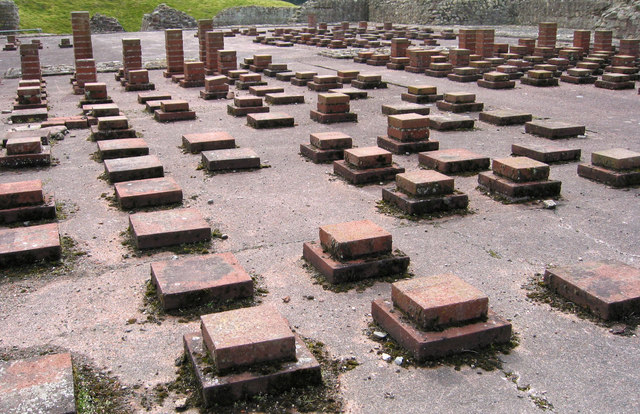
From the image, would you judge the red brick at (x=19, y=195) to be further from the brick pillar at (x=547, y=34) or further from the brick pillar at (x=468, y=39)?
the brick pillar at (x=547, y=34)

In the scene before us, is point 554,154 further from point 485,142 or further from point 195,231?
point 195,231

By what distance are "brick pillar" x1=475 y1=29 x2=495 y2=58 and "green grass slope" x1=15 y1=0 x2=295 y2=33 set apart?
28.2 m

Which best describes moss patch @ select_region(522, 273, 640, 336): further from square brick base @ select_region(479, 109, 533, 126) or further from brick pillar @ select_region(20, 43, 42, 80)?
brick pillar @ select_region(20, 43, 42, 80)

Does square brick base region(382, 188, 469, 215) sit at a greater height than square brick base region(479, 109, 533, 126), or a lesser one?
lesser

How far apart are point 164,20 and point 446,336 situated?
113ft

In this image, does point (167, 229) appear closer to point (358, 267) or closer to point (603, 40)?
point (358, 267)

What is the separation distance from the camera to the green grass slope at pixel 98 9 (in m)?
39.0

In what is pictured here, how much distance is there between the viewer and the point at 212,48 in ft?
48.9

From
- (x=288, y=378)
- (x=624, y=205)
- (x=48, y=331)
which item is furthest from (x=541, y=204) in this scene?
(x=48, y=331)

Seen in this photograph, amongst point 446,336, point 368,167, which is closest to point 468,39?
point 368,167

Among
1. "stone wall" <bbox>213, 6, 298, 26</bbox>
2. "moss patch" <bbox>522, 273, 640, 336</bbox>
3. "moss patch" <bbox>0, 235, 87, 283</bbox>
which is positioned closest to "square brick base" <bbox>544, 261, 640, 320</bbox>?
"moss patch" <bbox>522, 273, 640, 336</bbox>

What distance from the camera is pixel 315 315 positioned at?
11.9ft

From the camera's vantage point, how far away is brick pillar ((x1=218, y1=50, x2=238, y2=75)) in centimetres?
1438

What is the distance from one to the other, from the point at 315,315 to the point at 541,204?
2.73 metres
